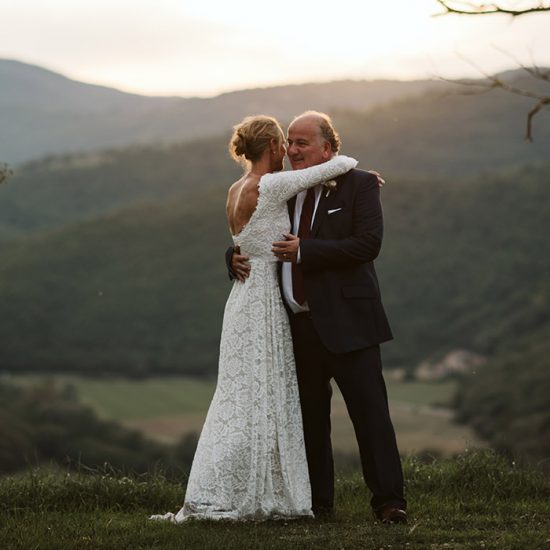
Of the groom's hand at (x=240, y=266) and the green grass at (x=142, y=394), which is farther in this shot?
the green grass at (x=142, y=394)

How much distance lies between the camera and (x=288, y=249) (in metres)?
5.27

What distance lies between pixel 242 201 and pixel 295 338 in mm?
787

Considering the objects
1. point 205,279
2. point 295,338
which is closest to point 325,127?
point 295,338

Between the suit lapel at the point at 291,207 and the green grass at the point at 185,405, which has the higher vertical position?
the suit lapel at the point at 291,207

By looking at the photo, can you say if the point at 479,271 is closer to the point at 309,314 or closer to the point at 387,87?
the point at 387,87

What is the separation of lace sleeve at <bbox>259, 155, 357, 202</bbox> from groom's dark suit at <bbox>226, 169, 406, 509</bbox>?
126 millimetres

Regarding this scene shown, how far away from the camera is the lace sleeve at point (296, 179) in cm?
523

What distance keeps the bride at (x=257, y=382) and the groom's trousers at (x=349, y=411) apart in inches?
3.5

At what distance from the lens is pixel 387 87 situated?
166125 millimetres

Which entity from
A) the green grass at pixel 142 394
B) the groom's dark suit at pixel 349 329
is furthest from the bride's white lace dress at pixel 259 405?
the green grass at pixel 142 394

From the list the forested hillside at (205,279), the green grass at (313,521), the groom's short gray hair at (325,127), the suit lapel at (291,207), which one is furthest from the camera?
the forested hillside at (205,279)

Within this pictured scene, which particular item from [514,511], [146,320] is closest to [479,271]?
[146,320]

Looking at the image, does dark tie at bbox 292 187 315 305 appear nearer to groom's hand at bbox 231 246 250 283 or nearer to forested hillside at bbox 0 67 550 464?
groom's hand at bbox 231 246 250 283

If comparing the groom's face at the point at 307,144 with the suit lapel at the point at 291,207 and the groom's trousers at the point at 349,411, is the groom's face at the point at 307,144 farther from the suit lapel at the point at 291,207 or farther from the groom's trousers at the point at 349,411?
the groom's trousers at the point at 349,411
